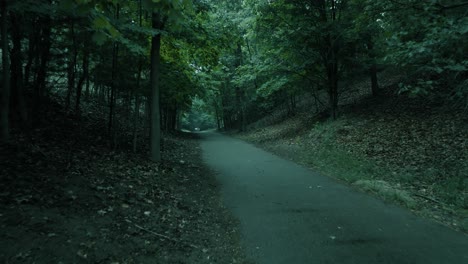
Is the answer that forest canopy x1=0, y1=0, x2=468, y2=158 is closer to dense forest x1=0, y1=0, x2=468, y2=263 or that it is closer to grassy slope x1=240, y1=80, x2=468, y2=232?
dense forest x1=0, y1=0, x2=468, y2=263

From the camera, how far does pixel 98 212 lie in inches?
192

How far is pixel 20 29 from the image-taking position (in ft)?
26.5

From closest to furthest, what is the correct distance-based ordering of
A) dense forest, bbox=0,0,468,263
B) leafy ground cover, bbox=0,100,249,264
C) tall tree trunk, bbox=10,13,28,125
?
leafy ground cover, bbox=0,100,249,264
dense forest, bbox=0,0,468,263
tall tree trunk, bbox=10,13,28,125

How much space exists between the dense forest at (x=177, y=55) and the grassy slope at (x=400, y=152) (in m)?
0.27

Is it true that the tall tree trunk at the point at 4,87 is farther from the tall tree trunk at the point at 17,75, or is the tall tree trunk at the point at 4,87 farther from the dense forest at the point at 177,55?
the tall tree trunk at the point at 17,75

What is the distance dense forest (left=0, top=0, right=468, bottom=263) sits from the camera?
20.3ft

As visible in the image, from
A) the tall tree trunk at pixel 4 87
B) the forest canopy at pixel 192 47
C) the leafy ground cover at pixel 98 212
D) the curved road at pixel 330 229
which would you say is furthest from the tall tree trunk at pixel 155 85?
the tall tree trunk at pixel 4 87

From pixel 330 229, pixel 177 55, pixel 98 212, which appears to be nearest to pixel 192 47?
pixel 177 55

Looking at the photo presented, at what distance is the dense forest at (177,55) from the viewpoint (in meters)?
6.18

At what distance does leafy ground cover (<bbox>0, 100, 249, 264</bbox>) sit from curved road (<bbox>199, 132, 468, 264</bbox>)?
535 millimetres

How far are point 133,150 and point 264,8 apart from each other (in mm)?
10486

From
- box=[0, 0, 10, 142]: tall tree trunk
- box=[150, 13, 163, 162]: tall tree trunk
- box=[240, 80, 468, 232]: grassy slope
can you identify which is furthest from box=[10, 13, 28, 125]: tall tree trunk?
box=[240, 80, 468, 232]: grassy slope

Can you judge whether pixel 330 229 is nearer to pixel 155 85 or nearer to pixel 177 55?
pixel 155 85

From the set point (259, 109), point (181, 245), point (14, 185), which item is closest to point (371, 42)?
point (181, 245)
